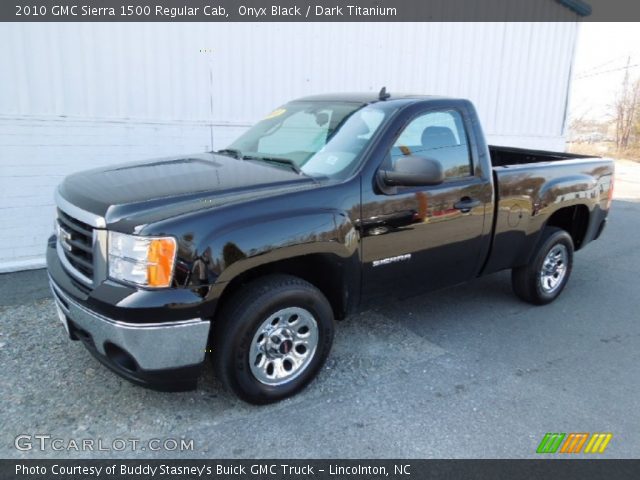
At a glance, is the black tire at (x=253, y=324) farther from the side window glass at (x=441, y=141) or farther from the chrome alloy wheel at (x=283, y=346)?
the side window glass at (x=441, y=141)

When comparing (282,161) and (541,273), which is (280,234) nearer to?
(282,161)

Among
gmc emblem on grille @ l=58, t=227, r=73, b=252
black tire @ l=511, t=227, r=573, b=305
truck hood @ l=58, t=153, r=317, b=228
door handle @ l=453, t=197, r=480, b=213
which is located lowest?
black tire @ l=511, t=227, r=573, b=305

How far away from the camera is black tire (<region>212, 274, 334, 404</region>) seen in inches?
116

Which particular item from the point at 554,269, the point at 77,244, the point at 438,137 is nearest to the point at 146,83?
the point at 77,244

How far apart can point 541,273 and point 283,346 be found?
2.94 metres

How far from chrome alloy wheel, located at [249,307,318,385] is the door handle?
1.46m

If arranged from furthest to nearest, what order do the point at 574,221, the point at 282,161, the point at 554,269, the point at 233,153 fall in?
the point at 574,221
the point at 554,269
the point at 233,153
the point at 282,161

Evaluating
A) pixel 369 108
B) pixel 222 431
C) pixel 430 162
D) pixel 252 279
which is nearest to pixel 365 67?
pixel 369 108

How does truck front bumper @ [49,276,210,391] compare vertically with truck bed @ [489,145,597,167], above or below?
below

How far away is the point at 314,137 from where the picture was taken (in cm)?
383

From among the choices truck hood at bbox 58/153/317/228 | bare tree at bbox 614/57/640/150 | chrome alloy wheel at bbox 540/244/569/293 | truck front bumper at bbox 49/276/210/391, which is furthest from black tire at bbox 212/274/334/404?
bare tree at bbox 614/57/640/150

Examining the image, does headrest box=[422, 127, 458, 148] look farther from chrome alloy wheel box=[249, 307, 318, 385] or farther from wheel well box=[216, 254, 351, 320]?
chrome alloy wheel box=[249, 307, 318, 385]

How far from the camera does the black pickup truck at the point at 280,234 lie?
9.02 feet

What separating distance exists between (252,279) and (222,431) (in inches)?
35.3
